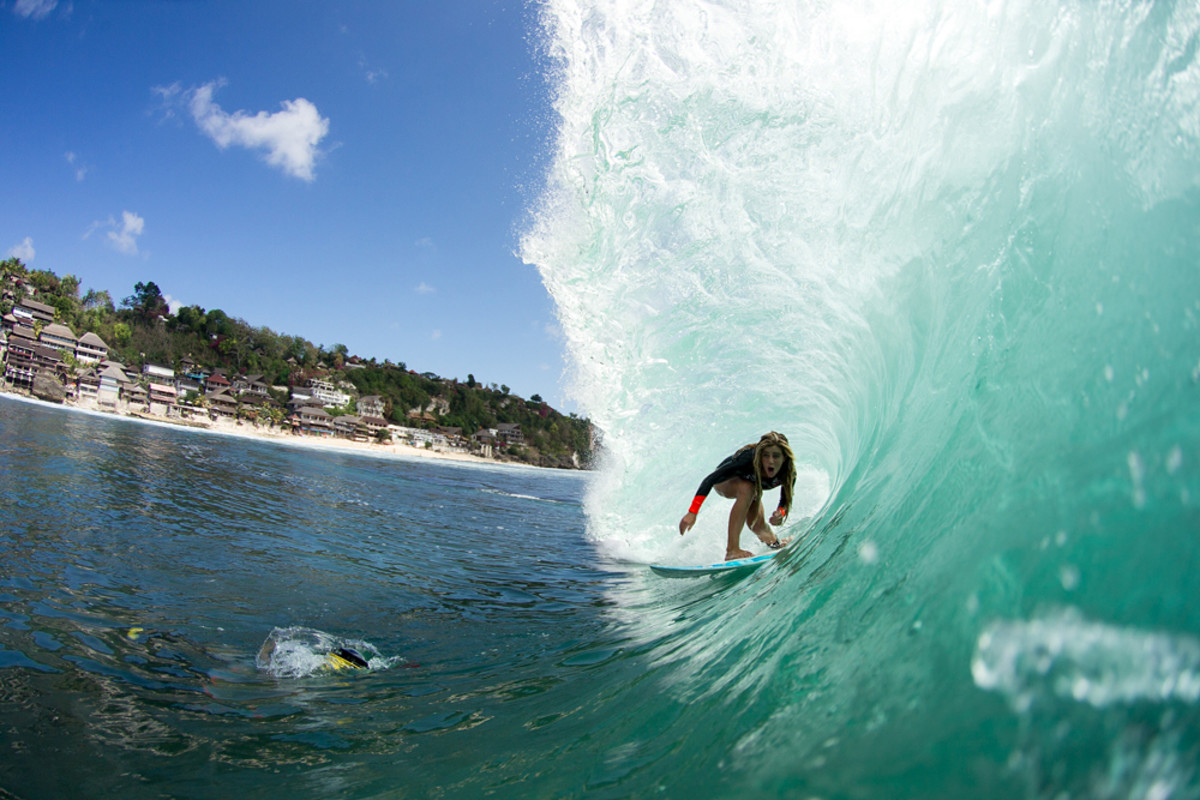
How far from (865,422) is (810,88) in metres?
3.21

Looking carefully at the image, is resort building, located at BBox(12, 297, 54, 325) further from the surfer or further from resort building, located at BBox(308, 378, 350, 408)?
the surfer

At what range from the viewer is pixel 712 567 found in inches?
239

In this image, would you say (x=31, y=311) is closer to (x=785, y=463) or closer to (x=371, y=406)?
(x=371, y=406)

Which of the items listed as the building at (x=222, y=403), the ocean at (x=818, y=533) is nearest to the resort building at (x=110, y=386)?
the building at (x=222, y=403)

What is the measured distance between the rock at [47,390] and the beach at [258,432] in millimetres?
672

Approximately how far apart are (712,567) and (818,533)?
1559mm

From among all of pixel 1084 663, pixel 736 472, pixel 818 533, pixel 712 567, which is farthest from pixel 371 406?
pixel 1084 663

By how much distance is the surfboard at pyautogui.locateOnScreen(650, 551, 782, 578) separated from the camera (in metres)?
5.55

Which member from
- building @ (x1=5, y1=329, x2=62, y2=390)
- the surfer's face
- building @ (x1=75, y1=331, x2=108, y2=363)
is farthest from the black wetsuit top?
building @ (x1=75, y1=331, x2=108, y2=363)

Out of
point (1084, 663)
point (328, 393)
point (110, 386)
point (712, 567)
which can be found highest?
A: point (328, 393)

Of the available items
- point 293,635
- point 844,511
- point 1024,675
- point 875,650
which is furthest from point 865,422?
point 293,635

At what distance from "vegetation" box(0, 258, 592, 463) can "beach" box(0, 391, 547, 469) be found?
5283 millimetres

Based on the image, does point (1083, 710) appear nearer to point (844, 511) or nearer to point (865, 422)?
point (844, 511)

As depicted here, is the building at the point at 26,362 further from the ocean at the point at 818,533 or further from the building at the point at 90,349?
the ocean at the point at 818,533
